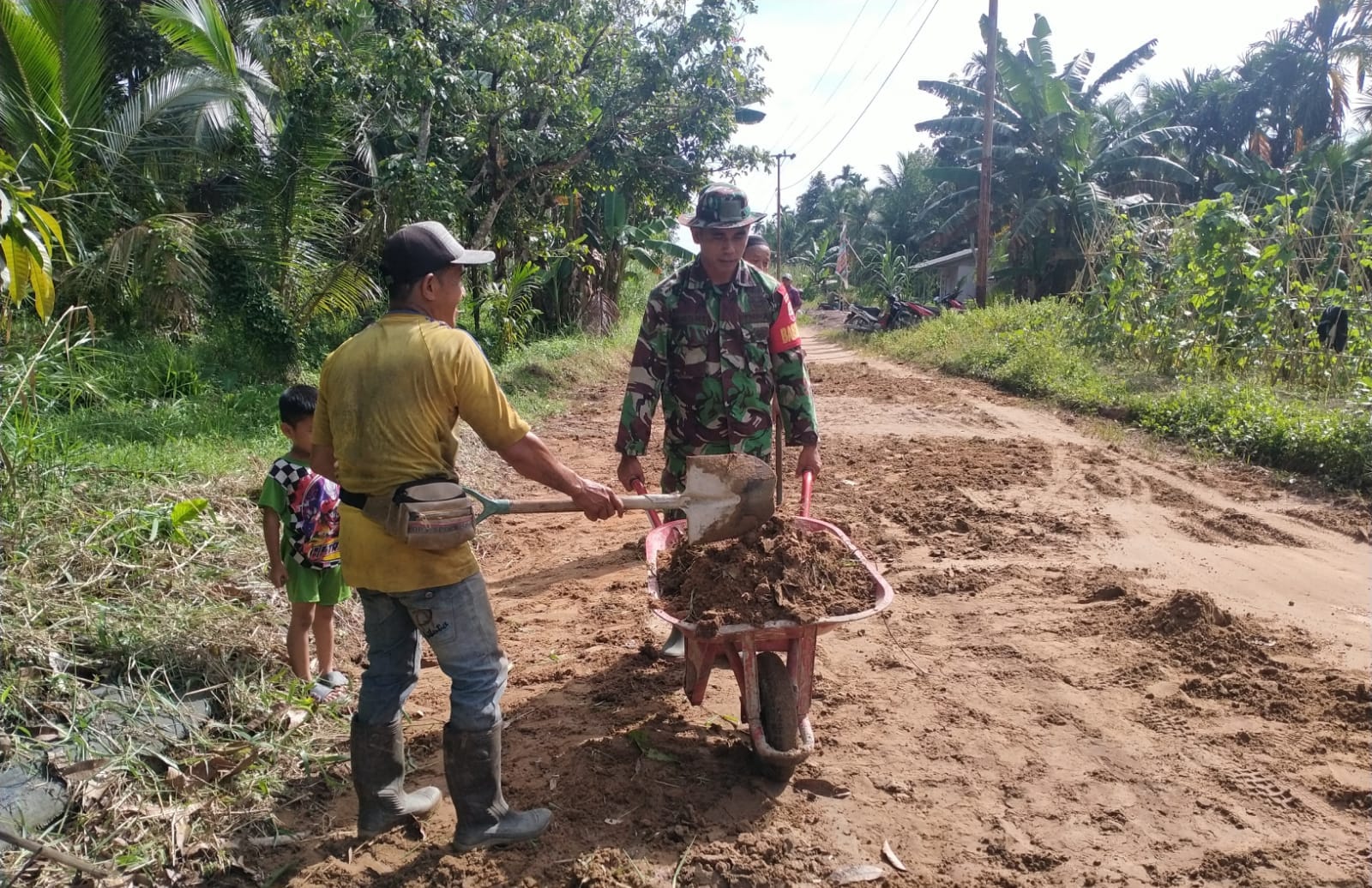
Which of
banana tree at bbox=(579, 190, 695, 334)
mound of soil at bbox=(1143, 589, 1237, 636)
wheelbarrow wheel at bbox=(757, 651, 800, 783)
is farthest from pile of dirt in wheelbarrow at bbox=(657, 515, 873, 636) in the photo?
banana tree at bbox=(579, 190, 695, 334)

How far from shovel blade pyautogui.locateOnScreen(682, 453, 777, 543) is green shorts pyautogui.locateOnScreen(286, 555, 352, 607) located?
144 centimetres

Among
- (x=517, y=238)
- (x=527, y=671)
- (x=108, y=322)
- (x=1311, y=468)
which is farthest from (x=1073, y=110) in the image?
(x=527, y=671)

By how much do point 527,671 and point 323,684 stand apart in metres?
0.86

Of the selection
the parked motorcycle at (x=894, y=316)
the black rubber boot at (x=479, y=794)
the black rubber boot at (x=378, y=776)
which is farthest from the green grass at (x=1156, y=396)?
the black rubber boot at (x=378, y=776)

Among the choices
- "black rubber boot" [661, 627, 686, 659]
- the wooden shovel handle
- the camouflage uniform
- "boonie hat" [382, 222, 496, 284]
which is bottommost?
"black rubber boot" [661, 627, 686, 659]

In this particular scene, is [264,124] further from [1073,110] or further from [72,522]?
[1073,110]

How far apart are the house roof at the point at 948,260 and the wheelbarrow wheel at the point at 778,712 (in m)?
29.2

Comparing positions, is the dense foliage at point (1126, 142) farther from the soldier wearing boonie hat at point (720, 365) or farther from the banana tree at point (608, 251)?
the soldier wearing boonie hat at point (720, 365)

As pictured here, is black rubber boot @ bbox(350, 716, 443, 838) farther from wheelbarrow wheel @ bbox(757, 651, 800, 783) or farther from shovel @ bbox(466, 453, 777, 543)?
wheelbarrow wheel @ bbox(757, 651, 800, 783)

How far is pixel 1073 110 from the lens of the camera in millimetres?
22344

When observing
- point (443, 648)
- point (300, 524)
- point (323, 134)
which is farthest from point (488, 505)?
point (323, 134)

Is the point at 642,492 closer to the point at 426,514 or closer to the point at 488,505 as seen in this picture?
the point at 488,505

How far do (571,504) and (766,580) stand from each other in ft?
2.45

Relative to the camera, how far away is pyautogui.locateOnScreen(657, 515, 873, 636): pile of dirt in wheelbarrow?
9.36 ft
